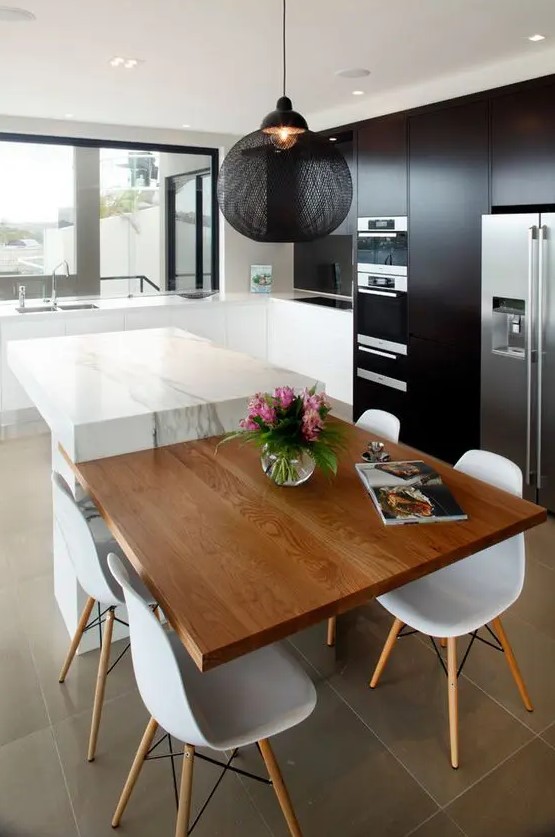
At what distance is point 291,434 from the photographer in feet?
6.49

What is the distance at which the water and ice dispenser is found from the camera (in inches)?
147

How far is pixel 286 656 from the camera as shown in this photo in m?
1.74

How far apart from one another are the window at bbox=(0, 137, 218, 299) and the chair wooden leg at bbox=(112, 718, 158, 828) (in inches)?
199

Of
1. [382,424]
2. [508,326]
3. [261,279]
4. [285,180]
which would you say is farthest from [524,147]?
[261,279]

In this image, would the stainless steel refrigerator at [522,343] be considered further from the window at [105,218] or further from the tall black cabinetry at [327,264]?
the window at [105,218]

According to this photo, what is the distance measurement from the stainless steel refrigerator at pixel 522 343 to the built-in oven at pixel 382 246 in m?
0.91

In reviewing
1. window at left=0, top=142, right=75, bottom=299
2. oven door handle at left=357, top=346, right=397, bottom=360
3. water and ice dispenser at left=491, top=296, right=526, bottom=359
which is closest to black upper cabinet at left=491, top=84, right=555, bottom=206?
water and ice dispenser at left=491, top=296, right=526, bottom=359

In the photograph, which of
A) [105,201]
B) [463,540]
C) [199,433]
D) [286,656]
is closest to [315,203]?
[199,433]

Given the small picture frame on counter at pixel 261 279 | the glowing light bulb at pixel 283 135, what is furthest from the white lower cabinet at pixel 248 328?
the glowing light bulb at pixel 283 135

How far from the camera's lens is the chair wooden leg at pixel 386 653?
2.26 meters

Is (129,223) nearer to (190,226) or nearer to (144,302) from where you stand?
(190,226)

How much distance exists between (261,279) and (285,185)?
4474 mm

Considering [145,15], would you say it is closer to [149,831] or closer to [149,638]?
[149,638]

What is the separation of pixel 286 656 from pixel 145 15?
109 inches
